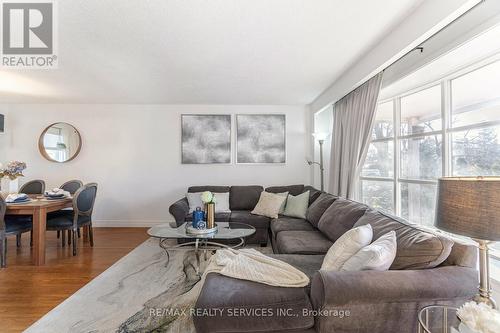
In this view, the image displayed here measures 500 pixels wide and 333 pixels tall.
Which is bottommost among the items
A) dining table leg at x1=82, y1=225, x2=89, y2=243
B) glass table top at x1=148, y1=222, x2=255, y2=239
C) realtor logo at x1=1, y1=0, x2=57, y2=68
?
dining table leg at x1=82, y1=225, x2=89, y2=243

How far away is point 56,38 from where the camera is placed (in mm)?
2320

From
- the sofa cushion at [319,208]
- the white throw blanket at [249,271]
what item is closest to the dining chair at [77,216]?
the white throw blanket at [249,271]

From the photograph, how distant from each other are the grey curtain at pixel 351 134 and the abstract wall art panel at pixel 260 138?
1201 mm

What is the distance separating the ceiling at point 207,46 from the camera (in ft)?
6.11

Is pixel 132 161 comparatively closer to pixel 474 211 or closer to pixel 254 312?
pixel 254 312

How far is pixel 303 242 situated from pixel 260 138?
2.74 metres

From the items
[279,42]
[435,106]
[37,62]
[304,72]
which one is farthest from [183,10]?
[435,106]

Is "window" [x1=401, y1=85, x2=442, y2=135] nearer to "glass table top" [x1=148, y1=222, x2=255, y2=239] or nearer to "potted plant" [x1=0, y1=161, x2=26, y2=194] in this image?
"glass table top" [x1=148, y1=222, x2=255, y2=239]

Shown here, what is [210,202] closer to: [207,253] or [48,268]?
[207,253]

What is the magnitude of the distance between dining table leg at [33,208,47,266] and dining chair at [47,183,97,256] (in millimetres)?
203

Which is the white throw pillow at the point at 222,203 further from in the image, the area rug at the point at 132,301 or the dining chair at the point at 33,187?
the dining chair at the point at 33,187

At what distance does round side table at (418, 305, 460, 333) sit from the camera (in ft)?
3.91

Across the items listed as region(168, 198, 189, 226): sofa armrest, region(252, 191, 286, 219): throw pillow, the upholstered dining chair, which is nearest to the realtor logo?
the upholstered dining chair

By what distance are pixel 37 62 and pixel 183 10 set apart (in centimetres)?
228
